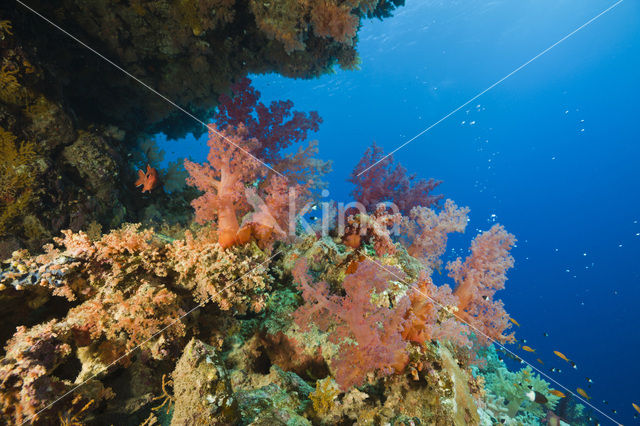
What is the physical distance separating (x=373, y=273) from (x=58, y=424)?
2.60 m

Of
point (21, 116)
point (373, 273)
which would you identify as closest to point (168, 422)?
point (373, 273)

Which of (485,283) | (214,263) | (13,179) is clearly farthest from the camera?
(485,283)

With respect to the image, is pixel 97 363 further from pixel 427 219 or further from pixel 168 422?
pixel 427 219

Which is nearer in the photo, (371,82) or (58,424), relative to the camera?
(58,424)

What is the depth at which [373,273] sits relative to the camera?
292cm

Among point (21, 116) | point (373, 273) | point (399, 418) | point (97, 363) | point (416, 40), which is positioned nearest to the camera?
point (97, 363)

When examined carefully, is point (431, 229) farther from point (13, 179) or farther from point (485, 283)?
point (13, 179)

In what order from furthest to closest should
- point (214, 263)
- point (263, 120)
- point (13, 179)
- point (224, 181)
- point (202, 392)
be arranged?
point (263, 120) → point (13, 179) → point (224, 181) → point (214, 263) → point (202, 392)

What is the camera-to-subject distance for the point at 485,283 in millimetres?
4445

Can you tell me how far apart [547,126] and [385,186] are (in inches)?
3234

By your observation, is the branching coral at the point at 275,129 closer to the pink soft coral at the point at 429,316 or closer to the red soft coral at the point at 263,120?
the red soft coral at the point at 263,120

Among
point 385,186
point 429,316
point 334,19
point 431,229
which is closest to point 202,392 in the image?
point 429,316

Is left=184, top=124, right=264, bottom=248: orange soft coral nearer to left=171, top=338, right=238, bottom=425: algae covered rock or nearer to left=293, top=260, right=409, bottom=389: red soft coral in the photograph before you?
left=293, top=260, right=409, bottom=389: red soft coral

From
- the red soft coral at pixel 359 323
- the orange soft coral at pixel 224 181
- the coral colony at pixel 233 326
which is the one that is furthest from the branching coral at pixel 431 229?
the orange soft coral at pixel 224 181
